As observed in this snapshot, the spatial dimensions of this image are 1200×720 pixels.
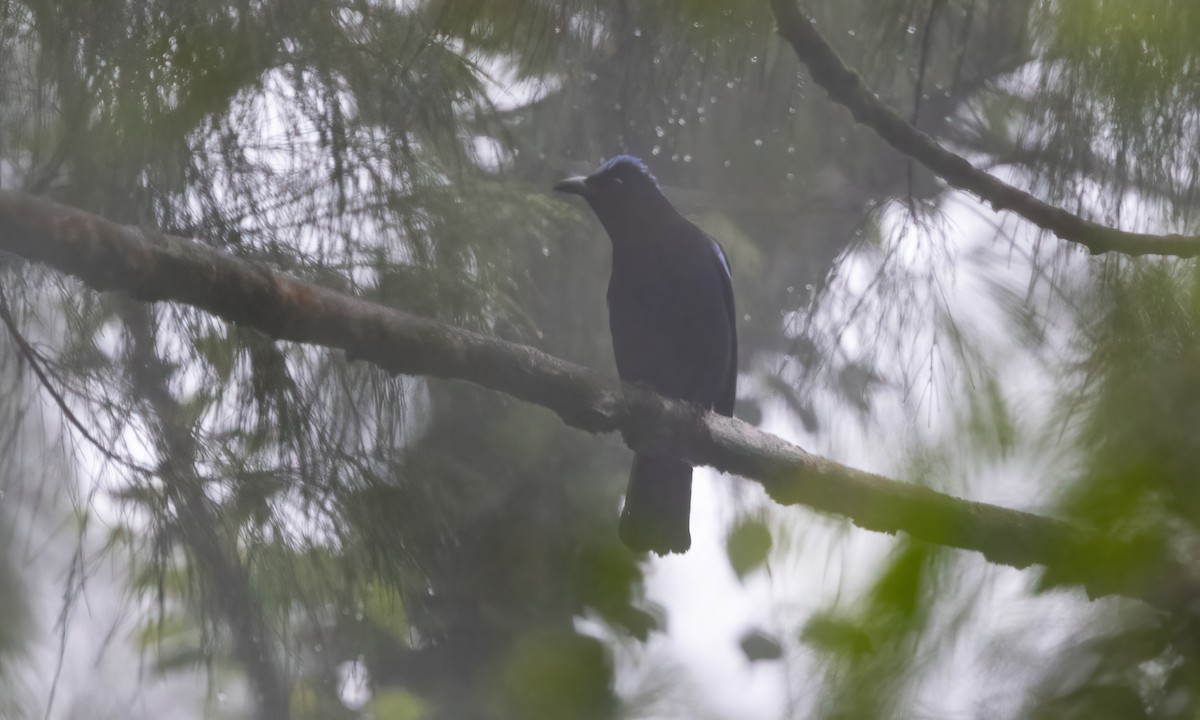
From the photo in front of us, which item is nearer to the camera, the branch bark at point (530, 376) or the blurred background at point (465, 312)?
the branch bark at point (530, 376)

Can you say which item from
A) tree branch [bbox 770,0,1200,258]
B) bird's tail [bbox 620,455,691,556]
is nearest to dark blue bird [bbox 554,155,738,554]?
bird's tail [bbox 620,455,691,556]

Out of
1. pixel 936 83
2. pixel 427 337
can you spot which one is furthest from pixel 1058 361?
pixel 427 337

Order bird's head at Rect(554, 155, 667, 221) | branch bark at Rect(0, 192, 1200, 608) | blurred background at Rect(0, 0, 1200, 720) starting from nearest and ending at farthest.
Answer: branch bark at Rect(0, 192, 1200, 608) → blurred background at Rect(0, 0, 1200, 720) → bird's head at Rect(554, 155, 667, 221)

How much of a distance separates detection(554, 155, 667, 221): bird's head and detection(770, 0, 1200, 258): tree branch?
171mm

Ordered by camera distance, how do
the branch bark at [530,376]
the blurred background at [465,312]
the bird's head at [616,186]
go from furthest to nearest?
1. the bird's head at [616,186]
2. the blurred background at [465,312]
3. the branch bark at [530,376]

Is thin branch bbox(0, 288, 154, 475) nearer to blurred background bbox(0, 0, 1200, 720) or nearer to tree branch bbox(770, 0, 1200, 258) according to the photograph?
blurred background bbox(0, 0, 1200, 720)

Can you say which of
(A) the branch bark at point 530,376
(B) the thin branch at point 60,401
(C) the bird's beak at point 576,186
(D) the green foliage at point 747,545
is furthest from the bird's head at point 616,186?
(B) the thin branch at point 60,401

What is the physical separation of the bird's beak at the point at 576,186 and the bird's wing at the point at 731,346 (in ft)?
0.41

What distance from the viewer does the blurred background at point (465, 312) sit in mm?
640

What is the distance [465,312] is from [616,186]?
0.61ft

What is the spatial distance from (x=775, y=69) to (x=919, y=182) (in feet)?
0.49

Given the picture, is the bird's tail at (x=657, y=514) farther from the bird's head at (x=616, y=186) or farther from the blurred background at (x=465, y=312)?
the bird's head at (x=616, y=186)

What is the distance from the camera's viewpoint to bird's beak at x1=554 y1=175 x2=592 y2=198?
0.84m

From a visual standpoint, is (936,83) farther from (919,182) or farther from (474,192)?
(474,192)
